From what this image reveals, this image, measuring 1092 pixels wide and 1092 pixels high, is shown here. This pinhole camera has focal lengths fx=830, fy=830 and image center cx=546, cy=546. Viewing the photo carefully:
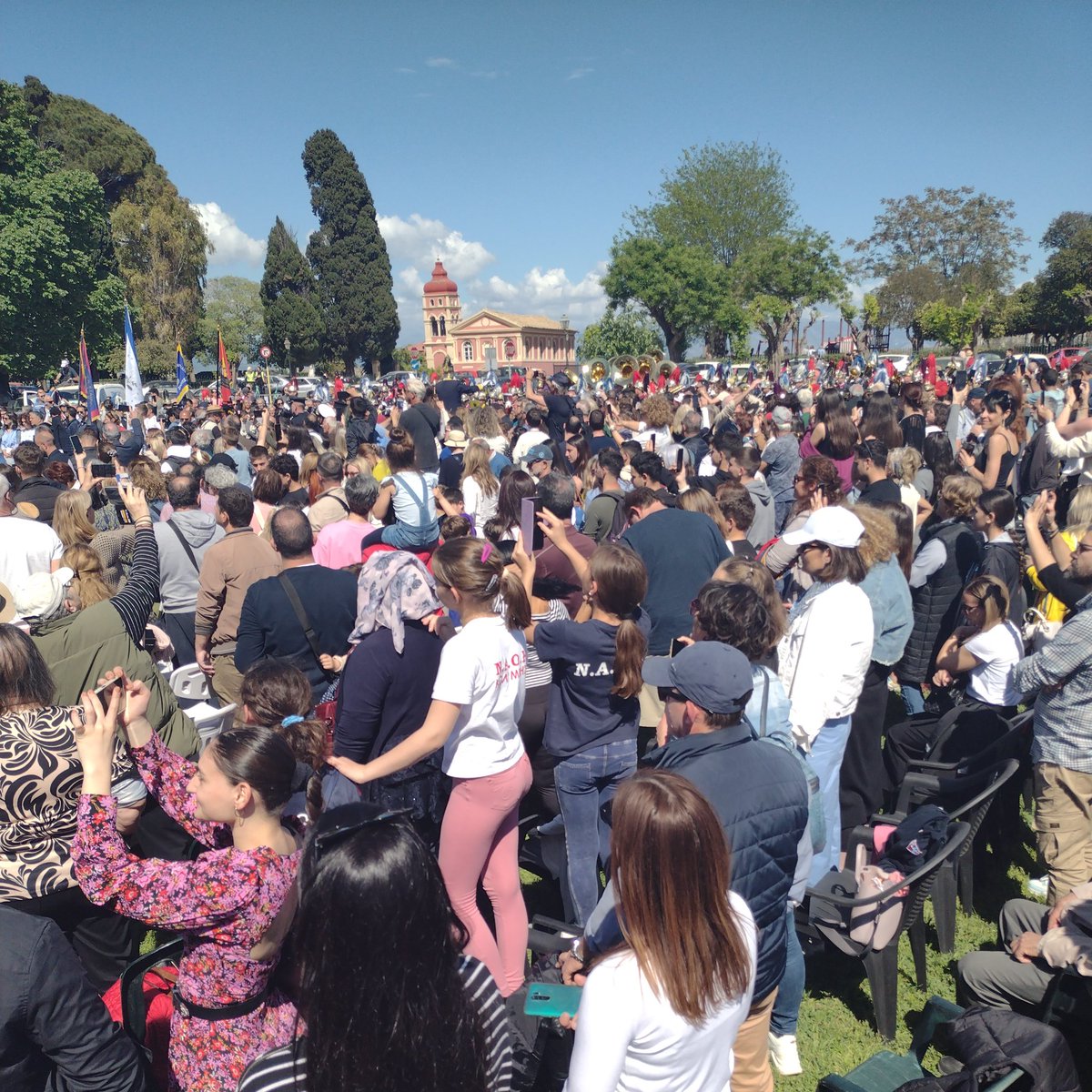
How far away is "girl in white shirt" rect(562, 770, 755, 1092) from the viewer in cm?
176

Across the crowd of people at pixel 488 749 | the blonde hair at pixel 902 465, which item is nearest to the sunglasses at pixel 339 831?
the crowd of people at pixel 488 749

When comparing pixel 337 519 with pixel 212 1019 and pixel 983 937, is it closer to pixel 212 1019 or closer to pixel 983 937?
pixel 212 1019

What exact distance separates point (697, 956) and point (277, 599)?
3007 mm

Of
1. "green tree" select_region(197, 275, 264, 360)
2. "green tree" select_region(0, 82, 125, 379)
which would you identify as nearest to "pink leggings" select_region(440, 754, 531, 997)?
"green tree" select_region(0, 82, 125, 379)

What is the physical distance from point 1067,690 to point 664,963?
2670 millimetres

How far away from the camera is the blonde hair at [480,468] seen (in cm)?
714

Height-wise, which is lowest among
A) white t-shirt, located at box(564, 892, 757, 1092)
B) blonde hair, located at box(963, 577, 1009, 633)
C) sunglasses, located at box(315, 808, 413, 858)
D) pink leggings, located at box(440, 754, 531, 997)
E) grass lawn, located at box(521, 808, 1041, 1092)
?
grass lawn, located at box(521, 808, 1041, 1092)

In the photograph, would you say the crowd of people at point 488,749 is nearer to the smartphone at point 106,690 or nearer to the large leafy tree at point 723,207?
the smartphone at point 106,690

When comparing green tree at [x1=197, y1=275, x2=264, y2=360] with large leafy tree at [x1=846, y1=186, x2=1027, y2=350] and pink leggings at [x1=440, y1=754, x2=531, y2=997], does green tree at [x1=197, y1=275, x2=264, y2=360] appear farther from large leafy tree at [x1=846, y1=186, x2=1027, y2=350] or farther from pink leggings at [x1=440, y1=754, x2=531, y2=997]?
pink leggings at [x1=440, y1=754, x2=531, y2=997]

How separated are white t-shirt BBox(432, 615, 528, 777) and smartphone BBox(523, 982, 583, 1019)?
3.46 ft

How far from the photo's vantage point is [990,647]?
4.45 m

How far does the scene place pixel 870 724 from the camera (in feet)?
14.4

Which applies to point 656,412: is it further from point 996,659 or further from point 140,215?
point 140,215

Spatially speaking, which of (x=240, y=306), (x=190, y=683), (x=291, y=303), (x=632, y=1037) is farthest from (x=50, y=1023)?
(x=240, y=306)
